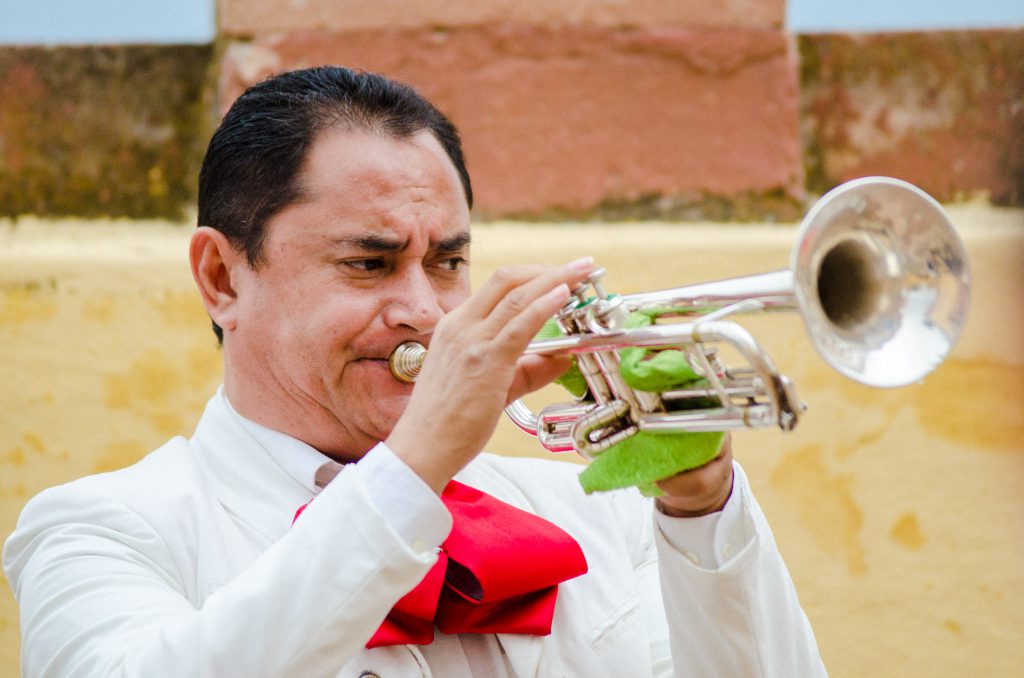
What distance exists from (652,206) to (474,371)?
1.72 meters

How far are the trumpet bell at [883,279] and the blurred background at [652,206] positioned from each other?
4.84 feet

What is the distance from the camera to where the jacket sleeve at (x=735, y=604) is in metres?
2.24

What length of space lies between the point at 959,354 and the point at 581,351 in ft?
5.67

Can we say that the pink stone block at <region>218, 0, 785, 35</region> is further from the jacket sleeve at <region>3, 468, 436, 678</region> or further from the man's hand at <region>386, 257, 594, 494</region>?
the jacket sleeve at <region>3, 468, 436, 678</region>

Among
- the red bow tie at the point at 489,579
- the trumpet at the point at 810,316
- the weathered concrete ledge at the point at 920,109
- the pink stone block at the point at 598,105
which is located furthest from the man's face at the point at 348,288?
the weathered concrete ledge at the point at 920,109

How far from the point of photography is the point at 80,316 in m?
3.38

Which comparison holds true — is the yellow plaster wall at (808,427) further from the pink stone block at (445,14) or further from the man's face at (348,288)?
the man's face at (348,288)

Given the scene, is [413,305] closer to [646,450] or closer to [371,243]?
[371,243]

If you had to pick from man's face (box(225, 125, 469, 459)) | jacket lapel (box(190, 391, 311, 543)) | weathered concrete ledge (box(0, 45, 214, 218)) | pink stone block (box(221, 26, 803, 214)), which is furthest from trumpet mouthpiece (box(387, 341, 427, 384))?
weathered concrete ledge (box(0, 45, 214, 218))

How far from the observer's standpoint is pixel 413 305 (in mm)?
2457

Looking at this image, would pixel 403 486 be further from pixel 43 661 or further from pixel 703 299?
pixel 43 661

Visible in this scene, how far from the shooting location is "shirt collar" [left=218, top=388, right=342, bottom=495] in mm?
2469

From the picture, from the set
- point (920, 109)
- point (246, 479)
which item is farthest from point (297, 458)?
point (920, 109)

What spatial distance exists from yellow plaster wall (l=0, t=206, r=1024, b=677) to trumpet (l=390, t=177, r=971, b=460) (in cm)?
132
